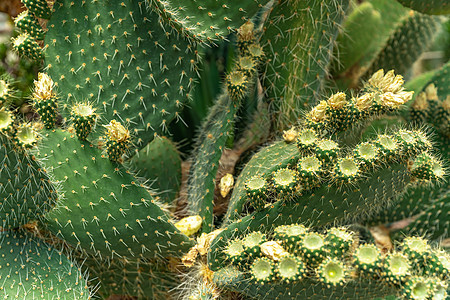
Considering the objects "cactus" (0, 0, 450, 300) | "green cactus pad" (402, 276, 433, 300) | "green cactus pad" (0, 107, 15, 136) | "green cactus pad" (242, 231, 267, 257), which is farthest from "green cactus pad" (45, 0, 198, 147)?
"green cactus pad" (402, 276, 433, 300)

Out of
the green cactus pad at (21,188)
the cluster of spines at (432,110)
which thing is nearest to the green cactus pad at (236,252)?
the green cactus pad at (21,188)

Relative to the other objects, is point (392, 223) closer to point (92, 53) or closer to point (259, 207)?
point (259, 207)

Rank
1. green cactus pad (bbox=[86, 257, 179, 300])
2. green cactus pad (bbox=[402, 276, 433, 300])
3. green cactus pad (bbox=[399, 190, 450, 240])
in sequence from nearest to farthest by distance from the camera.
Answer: green cactus pad (bbox=[402, 276, 433, 300]), green cactus pad (bbox=[86, 257, 179, 300]), green cactus pad (bbox=[399, 190, 450, 240])

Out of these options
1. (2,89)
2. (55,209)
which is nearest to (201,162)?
(55,209)

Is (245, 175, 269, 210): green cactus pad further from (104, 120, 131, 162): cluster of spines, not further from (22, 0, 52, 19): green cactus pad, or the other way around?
(22, 0, 52, 19): green cactus pad

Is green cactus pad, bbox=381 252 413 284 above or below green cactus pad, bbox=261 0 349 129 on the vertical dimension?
below

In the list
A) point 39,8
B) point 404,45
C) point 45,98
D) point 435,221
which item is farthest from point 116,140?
point 404,45
